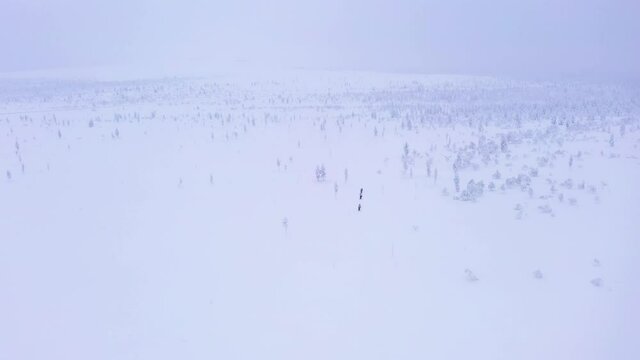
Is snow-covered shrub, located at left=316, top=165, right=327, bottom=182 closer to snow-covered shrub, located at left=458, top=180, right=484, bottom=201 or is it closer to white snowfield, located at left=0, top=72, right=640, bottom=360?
white snowfield, located at left=0, top=72, right=640, bottom=360

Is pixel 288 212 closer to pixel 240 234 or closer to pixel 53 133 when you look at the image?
pixel 240 234

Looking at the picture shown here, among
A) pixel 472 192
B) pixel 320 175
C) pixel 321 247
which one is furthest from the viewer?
pixel 320 175

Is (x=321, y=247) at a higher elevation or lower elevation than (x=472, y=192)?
lower

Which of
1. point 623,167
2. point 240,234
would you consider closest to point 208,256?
point 240,234

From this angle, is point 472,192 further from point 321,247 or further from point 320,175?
point 321,247

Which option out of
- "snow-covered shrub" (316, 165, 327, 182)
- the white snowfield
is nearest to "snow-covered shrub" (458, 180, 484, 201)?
the white snowfield

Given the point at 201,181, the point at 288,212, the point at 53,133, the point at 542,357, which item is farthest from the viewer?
the point at 53,133

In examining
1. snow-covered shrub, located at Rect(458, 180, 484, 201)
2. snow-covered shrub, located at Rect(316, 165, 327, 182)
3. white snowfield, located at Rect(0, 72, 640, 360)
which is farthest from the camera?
snow-covered shrub, located at Rect(316, 165, 327, 182)

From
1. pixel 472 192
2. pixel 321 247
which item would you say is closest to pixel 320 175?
pixel 472 192
